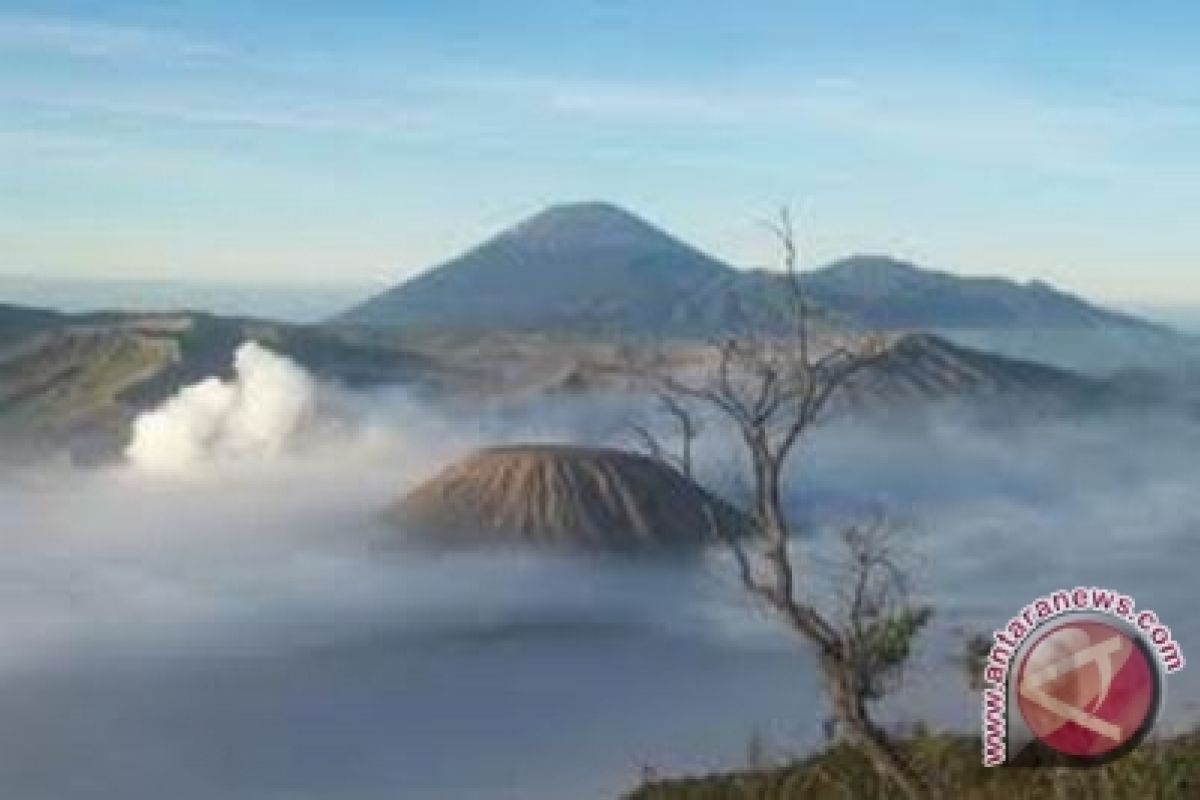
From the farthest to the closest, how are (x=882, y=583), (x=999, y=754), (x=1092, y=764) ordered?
(x=882, y=583)
(x=1092, y=764)
(x=999, y=754)

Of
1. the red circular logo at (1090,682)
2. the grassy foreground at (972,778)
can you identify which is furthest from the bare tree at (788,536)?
the red circular logo at (1090,682)

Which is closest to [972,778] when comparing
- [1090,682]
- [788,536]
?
[788,536]

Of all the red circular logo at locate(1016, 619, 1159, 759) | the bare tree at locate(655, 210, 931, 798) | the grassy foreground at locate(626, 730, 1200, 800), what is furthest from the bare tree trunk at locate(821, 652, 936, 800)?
the red circular logo at locate(1016, 619, 1159, 759)

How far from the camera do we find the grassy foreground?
29672 millimetres

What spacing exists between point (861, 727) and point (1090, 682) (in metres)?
4.29

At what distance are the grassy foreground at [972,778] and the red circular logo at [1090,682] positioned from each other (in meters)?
4.05

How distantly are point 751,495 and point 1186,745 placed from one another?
34.8ft

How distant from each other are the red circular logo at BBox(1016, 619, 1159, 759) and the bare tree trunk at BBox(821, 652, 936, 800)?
138 inches

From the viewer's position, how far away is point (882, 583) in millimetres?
31500

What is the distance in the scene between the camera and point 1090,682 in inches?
940

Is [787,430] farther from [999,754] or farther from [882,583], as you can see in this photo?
[999,754]

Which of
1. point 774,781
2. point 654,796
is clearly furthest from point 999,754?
point 654,796

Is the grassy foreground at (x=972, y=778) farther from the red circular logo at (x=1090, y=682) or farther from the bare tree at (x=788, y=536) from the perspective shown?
the red circular logo at (x=1090, y=682)

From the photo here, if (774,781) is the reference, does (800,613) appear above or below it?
above
